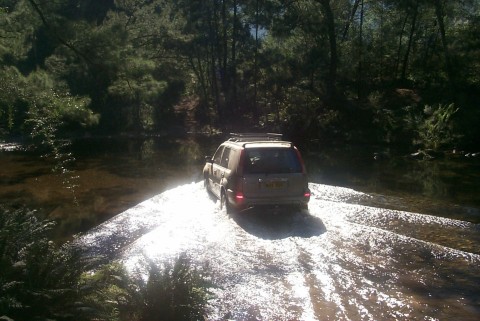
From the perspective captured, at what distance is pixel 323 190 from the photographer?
49.2 ft

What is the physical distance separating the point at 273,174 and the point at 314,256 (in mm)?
2769

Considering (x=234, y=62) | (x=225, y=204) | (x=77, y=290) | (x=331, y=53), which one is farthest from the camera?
(x=234, y=62)

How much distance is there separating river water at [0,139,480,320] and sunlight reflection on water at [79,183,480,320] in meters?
0.02

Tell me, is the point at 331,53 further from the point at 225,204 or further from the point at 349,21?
the point at 225,204

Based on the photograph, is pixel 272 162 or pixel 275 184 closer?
pixel 275 184

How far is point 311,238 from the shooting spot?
10055mm

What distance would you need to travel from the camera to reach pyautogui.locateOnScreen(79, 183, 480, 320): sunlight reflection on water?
682 cm

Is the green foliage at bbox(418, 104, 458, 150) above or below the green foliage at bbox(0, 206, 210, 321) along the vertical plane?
above

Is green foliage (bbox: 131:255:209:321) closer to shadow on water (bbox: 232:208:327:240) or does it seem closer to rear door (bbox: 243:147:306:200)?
shadow on water (bbox: 232:208:327:240)

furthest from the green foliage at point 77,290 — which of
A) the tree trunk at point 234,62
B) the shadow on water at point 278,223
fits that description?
the tree trunk at point 234,62

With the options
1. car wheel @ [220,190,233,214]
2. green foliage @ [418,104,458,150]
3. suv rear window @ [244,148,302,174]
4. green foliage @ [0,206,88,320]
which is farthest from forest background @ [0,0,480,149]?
green foliage @ [0,206,88,320]

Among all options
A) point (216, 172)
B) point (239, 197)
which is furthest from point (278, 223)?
point (216, 172)

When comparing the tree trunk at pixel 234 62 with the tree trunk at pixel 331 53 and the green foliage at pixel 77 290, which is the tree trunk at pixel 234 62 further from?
the green foliage at pixel 77 290

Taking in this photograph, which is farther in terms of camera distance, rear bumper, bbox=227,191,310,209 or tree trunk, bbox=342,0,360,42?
tree trunk, bbox=342,0,360,42
